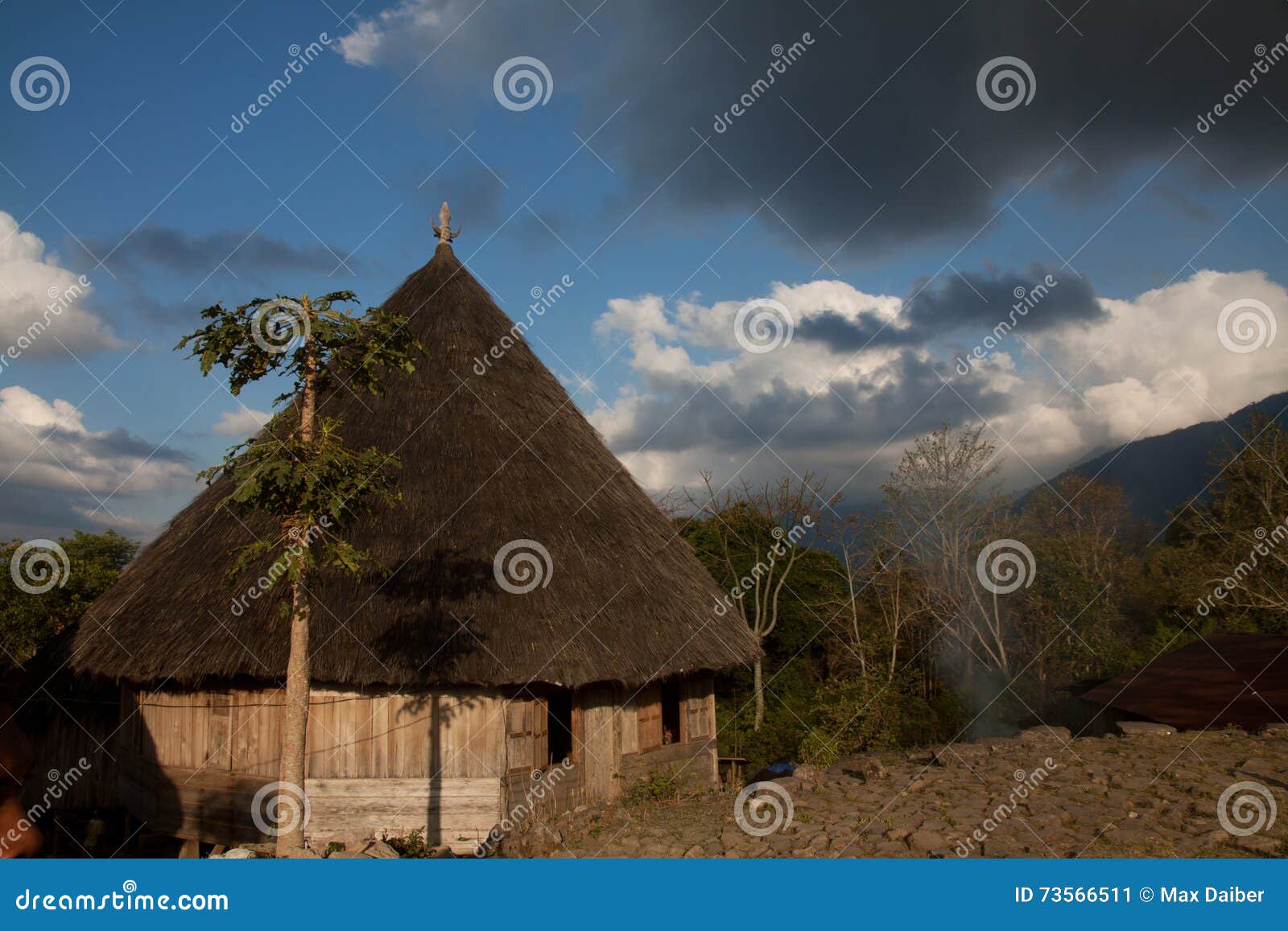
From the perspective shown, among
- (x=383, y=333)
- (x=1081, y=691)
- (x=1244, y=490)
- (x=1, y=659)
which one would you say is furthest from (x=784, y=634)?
(x=383, y=333)

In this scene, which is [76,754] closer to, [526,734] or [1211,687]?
[526,734]

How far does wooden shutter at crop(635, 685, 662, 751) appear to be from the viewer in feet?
37.0

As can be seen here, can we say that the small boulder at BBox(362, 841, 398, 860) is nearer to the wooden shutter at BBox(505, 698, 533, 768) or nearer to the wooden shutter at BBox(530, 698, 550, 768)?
the wooden shutter at BBox(505, 698, 533, 768)

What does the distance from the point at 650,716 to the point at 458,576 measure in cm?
363

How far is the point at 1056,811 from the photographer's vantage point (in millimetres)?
7277

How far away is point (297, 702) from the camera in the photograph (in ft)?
19.0

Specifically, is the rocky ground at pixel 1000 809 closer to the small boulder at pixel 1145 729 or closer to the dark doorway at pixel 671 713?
the small boulder at pixel 1145 729

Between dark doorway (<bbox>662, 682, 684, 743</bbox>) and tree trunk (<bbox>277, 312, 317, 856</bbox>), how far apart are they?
6.93 m

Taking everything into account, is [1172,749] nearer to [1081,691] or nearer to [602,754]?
[602,754]

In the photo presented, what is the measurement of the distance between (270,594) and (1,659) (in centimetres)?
759

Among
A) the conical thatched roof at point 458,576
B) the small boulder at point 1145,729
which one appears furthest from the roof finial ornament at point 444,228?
the small boulder at point 1145,729

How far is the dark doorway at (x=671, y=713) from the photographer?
41.3 feet

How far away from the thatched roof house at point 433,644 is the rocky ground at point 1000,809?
125 cm

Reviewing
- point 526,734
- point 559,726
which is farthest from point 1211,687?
point 526,734
